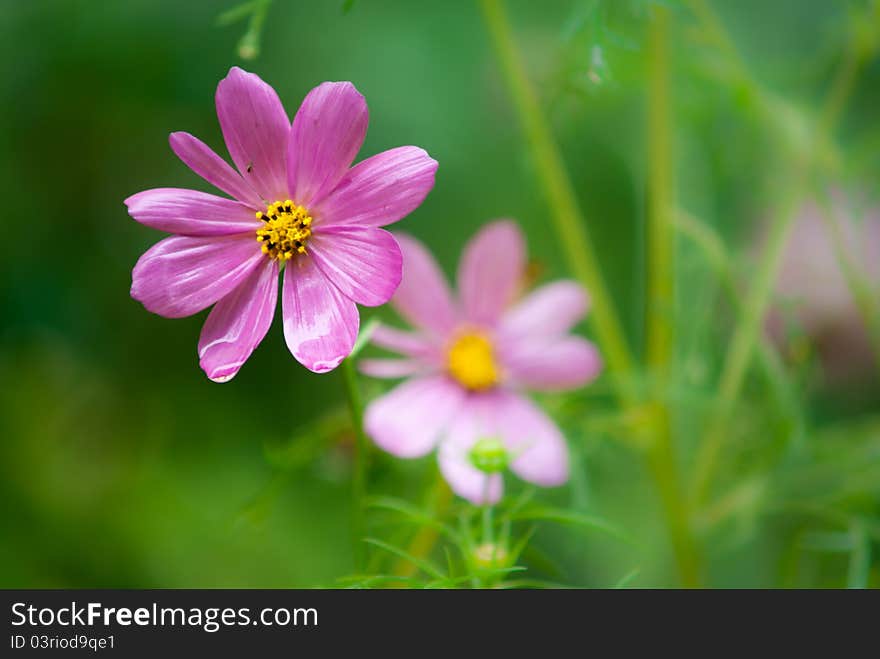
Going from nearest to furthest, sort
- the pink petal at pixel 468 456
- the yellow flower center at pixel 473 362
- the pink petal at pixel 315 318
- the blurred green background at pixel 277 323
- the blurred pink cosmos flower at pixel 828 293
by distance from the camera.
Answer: the pink petal at pixel 315 318
the pink petal at pixel 468 456
the yellow flower center at pixel 473 362
the blurred green background at pixel 277 323
the blurred pink cosmos flower at pixel 828 293

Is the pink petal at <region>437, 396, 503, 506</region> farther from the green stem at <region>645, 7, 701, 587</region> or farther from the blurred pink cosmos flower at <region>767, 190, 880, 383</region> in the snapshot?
the blurred pink cosmos flower at <region>767, 190, 880, 383</region>

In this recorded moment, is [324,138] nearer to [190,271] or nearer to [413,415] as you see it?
[190,271]

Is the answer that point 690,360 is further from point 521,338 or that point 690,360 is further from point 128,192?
point 128,192

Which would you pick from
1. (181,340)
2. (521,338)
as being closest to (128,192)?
(181,340)

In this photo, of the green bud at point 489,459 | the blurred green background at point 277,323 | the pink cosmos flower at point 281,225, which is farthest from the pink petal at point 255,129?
the blurred green background at point 277,323

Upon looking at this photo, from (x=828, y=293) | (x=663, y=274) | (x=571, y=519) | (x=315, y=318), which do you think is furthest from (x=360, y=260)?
(x=828, y=293)

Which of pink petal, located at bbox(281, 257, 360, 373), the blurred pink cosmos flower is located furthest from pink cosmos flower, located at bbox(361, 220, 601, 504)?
the blurred pink cosmos flower

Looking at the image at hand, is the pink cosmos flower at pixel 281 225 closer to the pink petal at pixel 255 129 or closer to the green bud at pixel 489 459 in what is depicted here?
the pink petal at pixel 255 129
